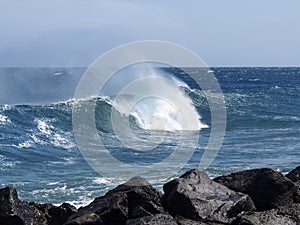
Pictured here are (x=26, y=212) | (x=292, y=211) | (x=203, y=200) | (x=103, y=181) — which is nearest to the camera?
(x=292, y=211)

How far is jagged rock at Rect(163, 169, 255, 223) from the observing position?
24.0 feet

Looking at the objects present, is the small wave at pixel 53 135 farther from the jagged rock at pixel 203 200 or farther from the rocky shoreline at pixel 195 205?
the jagged rock at pixel 203 200

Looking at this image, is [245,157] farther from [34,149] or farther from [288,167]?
[34,149]

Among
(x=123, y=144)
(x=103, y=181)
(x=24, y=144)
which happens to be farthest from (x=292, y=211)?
(x=123, y=144)

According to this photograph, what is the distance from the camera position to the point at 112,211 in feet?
26.0

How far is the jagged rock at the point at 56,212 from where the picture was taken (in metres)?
8.95

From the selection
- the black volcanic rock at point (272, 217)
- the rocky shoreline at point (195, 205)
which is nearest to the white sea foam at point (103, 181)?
the rocky shoreline at point (195, 205)

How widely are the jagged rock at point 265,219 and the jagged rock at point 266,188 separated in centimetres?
70

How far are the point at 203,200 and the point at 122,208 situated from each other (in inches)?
40.5

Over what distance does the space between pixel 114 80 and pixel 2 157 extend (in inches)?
1099

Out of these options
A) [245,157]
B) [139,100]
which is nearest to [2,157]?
[245,157]

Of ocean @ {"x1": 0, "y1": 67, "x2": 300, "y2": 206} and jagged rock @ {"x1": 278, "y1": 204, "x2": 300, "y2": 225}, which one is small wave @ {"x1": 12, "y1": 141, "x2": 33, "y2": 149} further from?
jagged rock @ {"x1": 278, "y1": 204, "x2": 300, "y2": 225}

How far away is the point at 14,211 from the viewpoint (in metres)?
8.16

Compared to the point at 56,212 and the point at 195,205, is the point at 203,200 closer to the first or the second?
the point at 195,205
